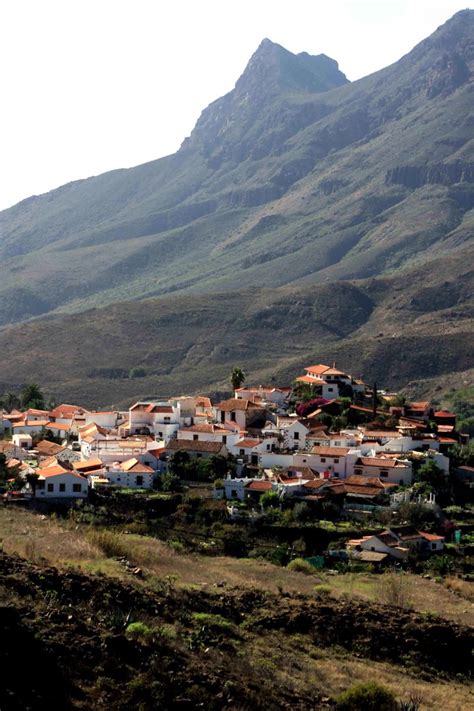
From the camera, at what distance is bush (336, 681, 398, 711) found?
55.9 feet

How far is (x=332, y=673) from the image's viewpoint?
63.2ft

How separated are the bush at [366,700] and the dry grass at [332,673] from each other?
1.37ft

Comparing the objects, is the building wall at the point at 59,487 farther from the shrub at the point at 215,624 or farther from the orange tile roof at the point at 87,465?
the shrub at the point at 215,624

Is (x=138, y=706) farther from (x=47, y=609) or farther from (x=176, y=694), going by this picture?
(x=47, y=609)

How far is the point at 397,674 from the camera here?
20531mm

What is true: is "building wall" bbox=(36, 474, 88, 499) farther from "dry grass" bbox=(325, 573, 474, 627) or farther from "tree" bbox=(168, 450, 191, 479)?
"dry grass" bbox=(325, 573, 474, 627)

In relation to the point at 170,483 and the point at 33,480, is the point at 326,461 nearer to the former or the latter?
the point at 170,483

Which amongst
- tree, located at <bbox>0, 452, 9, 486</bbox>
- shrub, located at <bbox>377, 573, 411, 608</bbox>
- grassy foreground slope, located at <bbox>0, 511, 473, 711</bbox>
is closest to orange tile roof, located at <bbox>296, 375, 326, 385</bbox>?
tree, located at <bbox>0, 452, 9, 486</bbox>

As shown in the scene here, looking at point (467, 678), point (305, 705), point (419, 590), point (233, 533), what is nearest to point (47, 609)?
point (305, 705)

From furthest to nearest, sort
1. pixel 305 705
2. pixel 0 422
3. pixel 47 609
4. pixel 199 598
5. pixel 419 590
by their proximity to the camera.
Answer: pixel 0 422
pixel 419 590
pixel 199 598
pixel 47 609
pixel 305 705

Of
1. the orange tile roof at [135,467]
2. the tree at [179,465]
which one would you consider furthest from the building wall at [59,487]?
the tree at [179,465]

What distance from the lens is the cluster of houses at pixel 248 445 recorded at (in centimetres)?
4272

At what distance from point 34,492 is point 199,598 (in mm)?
18235

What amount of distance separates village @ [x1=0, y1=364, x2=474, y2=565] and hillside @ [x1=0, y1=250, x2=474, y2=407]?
57.9m
